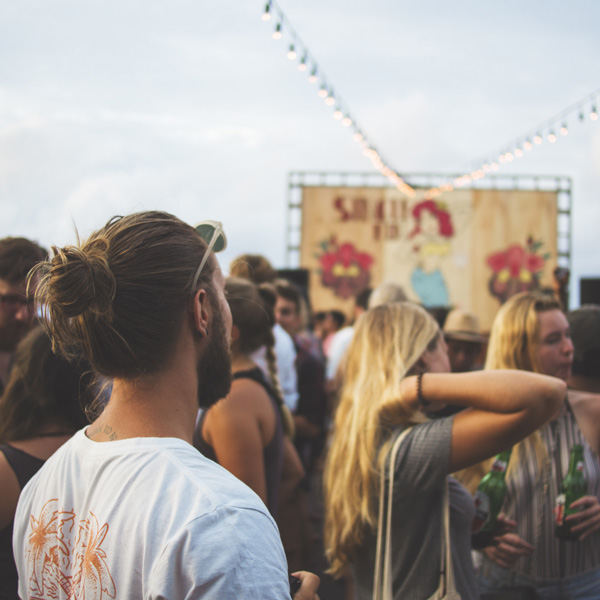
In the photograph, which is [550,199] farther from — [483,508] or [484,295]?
[483,508]

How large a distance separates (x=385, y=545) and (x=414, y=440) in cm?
34

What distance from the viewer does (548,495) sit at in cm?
251

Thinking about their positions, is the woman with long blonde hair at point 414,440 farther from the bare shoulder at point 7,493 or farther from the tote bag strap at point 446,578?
the bare shoulder at point 7,493

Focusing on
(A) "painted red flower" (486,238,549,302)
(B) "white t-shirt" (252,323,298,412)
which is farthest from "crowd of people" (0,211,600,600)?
(A) "painted red flower" (486,238,549,302)

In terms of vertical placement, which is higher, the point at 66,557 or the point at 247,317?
the point at 247,317

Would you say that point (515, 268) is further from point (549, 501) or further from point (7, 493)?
point (7, 493)

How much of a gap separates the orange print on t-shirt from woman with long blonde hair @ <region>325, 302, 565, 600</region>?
3.56ft

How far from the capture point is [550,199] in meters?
16.9

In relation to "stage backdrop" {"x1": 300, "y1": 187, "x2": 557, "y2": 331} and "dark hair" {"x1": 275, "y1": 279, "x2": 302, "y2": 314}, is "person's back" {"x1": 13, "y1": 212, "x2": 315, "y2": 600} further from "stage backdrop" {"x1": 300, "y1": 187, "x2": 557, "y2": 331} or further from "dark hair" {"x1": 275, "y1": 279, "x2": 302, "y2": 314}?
"stage backdrop" {"x1": 300, "y1": 187, "x2": 557, "y2": 331}

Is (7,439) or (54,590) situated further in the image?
(7,439)

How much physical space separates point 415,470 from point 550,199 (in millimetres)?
16673

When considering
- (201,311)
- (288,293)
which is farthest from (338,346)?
(201,311)

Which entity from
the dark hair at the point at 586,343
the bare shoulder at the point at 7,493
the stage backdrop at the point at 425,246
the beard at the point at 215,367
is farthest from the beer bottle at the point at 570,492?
the stage backdrop at the point at 425,246

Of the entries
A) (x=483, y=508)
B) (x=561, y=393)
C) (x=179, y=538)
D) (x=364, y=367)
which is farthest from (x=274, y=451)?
(x=179, y=538)
